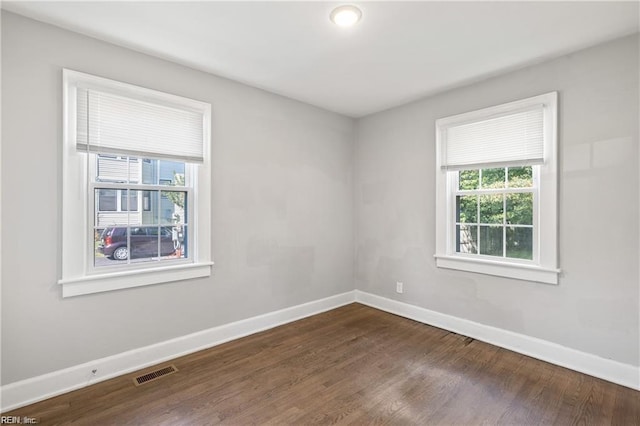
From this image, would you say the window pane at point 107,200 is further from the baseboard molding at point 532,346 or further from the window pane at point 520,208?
the window pane at point 520,208

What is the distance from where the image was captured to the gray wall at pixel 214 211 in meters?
2.06

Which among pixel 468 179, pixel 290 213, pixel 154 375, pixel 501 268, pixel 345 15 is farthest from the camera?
pixel 290 213

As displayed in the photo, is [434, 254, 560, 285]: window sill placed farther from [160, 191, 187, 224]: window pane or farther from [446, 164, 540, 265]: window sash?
[160, 191, 187, 224]: window pane

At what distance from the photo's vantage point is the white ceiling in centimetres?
199

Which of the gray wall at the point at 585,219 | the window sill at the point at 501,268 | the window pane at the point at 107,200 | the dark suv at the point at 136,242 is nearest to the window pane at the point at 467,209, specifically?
the window sill at the point at 501,268

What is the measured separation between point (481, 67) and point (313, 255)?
8.88 feet

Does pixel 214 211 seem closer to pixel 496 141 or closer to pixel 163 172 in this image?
pixel 163 172

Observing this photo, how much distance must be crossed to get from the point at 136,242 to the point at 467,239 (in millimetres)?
3312

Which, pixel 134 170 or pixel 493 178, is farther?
pixel 493 178

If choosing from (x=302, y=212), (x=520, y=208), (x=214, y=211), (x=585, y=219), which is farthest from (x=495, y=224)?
(x=214, y=211)

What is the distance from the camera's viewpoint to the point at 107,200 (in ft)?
8.07

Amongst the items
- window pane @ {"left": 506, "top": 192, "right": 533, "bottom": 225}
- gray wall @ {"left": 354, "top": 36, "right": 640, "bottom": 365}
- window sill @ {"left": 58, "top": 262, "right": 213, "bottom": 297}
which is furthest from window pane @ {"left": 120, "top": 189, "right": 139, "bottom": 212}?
window pane @ {"left": 506, "top": 192, "right": 533, "bottom": 225}

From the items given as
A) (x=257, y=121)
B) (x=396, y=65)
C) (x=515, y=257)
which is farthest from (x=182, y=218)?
(x=515, y=257)

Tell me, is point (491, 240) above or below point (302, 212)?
below
